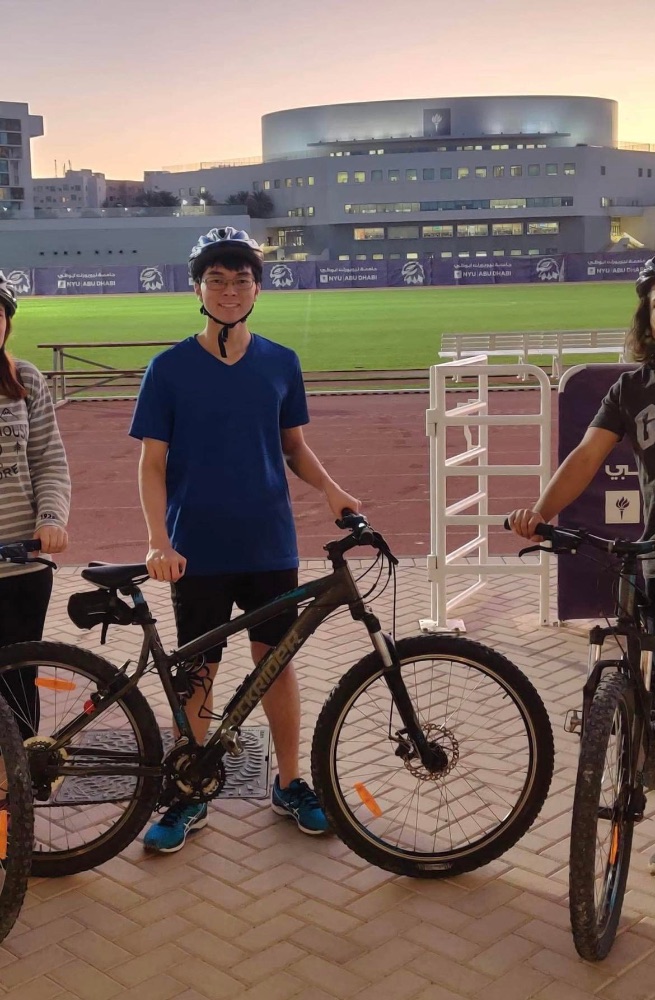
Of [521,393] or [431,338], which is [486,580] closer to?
[521,393]

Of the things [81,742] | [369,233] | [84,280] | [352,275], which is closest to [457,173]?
[369,233]

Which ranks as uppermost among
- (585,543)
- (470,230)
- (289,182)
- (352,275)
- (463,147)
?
(463,147)

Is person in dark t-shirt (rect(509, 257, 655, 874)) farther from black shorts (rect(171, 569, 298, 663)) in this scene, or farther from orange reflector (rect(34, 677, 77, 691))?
orange reflector (rect(34, 677, 77, 691))

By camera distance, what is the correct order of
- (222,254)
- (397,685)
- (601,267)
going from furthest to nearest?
(601,267), (222,254), (397,685)

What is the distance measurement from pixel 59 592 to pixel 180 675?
422 centimetres

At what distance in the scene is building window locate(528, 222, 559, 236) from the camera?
110 m

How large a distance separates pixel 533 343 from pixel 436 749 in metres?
24.6

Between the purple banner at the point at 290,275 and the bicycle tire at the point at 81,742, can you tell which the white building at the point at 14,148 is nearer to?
the purple banner at the point at 290,275

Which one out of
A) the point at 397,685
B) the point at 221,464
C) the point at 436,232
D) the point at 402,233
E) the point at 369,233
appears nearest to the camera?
the point at 397,685

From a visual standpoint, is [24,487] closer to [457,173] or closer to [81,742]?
[81,742]

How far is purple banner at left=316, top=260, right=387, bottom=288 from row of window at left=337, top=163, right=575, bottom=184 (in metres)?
55.8

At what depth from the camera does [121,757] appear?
4.08 metres

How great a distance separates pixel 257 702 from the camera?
4082 mm

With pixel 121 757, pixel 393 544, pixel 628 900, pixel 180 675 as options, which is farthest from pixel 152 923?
pixel 393 544
